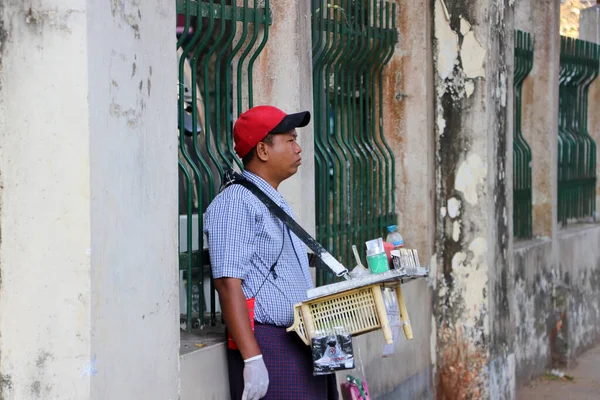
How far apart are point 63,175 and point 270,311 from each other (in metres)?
1.01

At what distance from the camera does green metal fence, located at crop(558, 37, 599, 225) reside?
29.1ft

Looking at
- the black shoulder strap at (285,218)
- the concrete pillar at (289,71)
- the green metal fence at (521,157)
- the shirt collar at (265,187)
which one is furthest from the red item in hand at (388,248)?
the green metal fence at (521,157)

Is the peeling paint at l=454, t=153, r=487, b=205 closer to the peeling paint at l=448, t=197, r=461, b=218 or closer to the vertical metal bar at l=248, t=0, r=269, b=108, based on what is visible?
the peeling paint at l=448, t=197, r=461, b=218

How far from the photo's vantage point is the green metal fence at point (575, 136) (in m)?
8.88

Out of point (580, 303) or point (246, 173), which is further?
point (580, 303)

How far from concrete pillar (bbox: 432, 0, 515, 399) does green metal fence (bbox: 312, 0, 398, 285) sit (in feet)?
1.14

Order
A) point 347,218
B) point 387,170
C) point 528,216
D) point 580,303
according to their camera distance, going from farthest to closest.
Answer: point 580,303, point 528,216, point 387,170, point 347,218

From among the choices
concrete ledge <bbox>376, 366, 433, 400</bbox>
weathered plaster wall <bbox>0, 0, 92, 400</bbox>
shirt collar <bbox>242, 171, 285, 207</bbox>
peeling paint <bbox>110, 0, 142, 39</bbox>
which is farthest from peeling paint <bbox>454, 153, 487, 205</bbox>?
weathered plaster wall <bbox>0, 0, 92, 400</bbox>

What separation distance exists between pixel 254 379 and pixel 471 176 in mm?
2856

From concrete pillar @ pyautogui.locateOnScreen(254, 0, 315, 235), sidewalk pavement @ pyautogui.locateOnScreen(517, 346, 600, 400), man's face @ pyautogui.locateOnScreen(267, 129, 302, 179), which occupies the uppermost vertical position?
concrete pillar @ pyautogui.locateOnScreen(254, 0, 315, 235)

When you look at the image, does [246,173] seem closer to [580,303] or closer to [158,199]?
[158,199]

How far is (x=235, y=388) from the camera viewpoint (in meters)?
3.88

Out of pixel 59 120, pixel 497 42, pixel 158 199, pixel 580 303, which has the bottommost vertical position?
pixel 580 303

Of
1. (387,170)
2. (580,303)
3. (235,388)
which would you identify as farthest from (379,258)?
(580,303)
